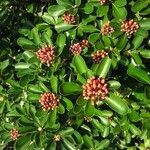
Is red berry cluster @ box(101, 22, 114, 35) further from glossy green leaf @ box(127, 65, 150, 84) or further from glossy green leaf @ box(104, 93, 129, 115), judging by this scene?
glossy green leaf @ box(104, 93, 129, 115)

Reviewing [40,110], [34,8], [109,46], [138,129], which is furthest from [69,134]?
[34,8]

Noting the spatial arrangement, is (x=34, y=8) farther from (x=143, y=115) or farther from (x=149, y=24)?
(x=143, y=115)

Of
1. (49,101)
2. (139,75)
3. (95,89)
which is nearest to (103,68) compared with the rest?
(95,89)

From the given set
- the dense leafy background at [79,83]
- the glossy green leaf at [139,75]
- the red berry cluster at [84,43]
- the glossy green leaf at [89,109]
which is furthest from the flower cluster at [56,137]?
the glossy green leaf at [139,75]

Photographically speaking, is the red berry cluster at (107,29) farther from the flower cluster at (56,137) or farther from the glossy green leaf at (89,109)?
the flower cluster at (56,137)

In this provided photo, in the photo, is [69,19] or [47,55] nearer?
[47,55]

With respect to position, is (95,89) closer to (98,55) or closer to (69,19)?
(98,55)
